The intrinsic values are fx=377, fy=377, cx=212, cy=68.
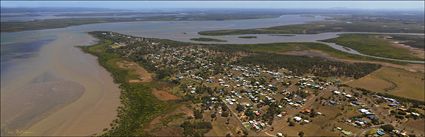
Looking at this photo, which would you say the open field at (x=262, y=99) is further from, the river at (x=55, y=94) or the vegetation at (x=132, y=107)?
the river at (x=55, y=94)

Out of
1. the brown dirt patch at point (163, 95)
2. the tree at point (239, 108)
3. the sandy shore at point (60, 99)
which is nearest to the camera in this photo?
the sandy shore at point (60, 99)

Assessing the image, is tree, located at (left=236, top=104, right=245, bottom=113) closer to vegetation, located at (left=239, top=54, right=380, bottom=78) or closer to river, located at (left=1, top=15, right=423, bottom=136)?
river, located at (left=1, top=15, right=423, bottom=136)

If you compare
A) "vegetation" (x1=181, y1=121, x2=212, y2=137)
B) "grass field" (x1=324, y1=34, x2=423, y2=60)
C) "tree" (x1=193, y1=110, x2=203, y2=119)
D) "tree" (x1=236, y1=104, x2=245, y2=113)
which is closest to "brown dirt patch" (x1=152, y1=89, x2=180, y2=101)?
"tree" (x1=193, y1=110, x2=203, y2=119)

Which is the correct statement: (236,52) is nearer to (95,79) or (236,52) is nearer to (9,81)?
(95,79)

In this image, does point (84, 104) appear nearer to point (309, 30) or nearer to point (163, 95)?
point (163, 95)

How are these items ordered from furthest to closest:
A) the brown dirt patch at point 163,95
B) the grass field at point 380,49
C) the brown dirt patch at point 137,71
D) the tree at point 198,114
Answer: the grass field at point 380,49 < the brown dirt patch at point 137,71 < the brown dirt patch at point 163,95 < the tree at point 198,114

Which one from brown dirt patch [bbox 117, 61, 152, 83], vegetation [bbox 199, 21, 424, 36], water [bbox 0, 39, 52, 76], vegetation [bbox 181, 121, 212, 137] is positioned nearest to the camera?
vegetation [bbox 181, 121, 212, 137]

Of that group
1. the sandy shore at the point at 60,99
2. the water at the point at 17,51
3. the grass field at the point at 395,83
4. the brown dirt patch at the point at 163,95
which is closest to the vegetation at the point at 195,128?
the sandy shore at the point at 60,99
